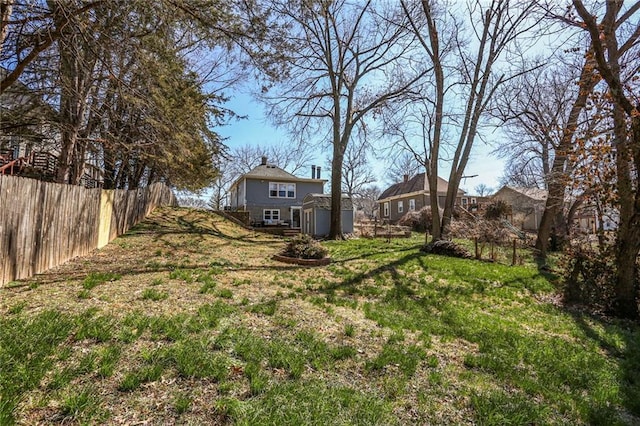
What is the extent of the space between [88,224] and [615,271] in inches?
485

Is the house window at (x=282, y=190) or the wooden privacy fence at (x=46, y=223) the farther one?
the house window at (x=282, y=190)

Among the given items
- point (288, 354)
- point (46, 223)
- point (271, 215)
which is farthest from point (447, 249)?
point (271, 215)

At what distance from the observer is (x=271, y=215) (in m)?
27.0

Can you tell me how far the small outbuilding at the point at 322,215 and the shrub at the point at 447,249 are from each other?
6434mm

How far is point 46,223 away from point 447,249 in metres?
11.5

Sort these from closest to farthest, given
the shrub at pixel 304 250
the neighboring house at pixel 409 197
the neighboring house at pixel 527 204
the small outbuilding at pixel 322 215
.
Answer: the shrub at pixel 304 250, the small outbuilding at pixel 322 215, the neighboring house at pixel 527 204, the neighboring house at pixel 409 197

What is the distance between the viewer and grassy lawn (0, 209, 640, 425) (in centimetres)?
271

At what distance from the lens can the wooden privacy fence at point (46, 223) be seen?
16.0 ft

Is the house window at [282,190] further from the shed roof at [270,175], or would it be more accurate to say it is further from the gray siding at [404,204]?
the gray siding at [404,204]

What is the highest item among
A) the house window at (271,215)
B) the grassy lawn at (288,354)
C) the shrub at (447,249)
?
the house window at (271,215)

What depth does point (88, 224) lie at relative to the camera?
25.7 feet

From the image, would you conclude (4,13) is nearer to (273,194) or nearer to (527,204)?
(273,194)

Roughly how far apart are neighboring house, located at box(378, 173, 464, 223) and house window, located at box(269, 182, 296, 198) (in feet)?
34.5

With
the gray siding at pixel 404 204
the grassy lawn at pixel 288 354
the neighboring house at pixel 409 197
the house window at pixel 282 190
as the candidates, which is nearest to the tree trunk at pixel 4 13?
the grassy lawn at pixel 288 354
